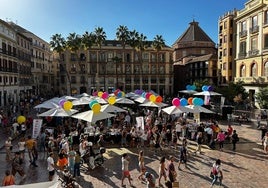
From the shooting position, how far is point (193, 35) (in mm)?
82875

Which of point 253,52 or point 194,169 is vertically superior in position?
point 253,52

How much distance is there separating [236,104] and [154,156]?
3118 centimetres

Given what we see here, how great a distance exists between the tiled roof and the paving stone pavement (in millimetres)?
67101

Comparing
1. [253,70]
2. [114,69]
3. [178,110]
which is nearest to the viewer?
[178,110]

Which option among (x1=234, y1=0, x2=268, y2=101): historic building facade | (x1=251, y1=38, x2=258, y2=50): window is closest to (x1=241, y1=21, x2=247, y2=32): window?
(x1=234, y1=0, x2=268, y2=101): historic building facade

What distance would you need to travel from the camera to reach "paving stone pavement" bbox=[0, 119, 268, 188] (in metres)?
12.6

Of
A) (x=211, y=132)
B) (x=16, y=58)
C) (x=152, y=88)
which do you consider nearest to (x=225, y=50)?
(x=152, y=88)

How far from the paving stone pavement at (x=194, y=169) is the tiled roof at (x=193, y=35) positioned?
67101mm

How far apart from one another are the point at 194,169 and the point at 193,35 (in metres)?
74.0

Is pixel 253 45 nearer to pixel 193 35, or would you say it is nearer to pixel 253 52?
pixel 253 52

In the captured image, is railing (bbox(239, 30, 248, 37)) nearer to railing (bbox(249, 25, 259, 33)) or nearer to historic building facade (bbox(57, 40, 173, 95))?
railing (bbox(249, 25, 259, 33))

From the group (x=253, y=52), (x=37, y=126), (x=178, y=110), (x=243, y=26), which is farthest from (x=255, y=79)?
(x=37, y=126)

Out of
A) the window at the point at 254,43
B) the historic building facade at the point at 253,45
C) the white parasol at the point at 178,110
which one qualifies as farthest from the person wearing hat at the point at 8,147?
the window at the point at 254,43

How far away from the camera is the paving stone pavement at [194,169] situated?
1264 centimetres
